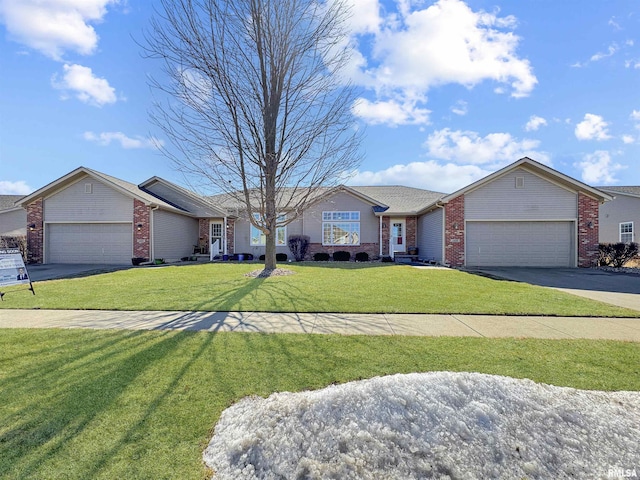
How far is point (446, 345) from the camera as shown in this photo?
449 centimetres

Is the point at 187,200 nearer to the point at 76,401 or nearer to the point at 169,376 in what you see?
the point at 169,376

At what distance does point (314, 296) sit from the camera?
814 cm

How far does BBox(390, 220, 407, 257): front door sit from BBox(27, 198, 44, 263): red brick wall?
20500mm

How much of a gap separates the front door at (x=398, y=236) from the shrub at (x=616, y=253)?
9.94 meters

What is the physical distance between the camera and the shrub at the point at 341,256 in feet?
64.2

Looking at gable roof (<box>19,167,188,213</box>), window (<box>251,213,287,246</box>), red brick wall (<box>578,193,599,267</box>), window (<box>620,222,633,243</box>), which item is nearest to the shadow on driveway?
red brick wall (<box>578,193,599,267</box>)

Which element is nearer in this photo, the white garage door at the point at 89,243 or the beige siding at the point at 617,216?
the white garage door at the point at 89,243

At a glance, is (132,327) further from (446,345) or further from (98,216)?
(98,216)

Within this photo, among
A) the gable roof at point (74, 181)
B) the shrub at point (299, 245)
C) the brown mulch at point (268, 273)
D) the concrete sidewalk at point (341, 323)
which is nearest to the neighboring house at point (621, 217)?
the shrub at point (299, 245)

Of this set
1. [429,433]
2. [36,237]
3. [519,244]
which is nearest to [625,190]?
[519,244]

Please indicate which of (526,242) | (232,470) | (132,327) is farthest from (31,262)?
(526,242)

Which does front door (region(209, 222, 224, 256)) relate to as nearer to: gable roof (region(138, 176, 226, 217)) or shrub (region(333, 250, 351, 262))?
gable roof (region(138, 176, 226, 217))

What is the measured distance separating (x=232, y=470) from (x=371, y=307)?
5004 millimetres

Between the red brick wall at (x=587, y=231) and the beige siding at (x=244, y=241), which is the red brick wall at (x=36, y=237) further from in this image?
the red brick wall at (x=587, y=231)
